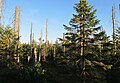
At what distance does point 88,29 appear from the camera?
26984 millimetres

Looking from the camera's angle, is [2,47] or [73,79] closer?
[73,79]

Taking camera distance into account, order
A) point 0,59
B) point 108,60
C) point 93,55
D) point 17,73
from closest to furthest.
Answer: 1. point 93,55
2. point 17,73
3. point 108,60
4. point 0,59

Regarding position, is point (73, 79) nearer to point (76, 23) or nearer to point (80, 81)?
point (80, 81)

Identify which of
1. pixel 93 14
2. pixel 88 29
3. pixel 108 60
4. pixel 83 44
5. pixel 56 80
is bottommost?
pixel 56 80

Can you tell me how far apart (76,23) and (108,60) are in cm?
875

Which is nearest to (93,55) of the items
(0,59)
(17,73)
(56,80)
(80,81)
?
(80,81)

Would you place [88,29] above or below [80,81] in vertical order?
above

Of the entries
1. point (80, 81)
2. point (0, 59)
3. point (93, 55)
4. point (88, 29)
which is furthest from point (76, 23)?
point (0, 59)

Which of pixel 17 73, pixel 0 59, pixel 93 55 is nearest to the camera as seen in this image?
pixel 93 55

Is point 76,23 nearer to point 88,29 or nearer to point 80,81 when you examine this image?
point 88,29

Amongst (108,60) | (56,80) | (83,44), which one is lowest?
(56,80)

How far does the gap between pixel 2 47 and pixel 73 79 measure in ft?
51.1

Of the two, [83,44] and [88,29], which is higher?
[88,29]

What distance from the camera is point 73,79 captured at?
28266 millimetres
